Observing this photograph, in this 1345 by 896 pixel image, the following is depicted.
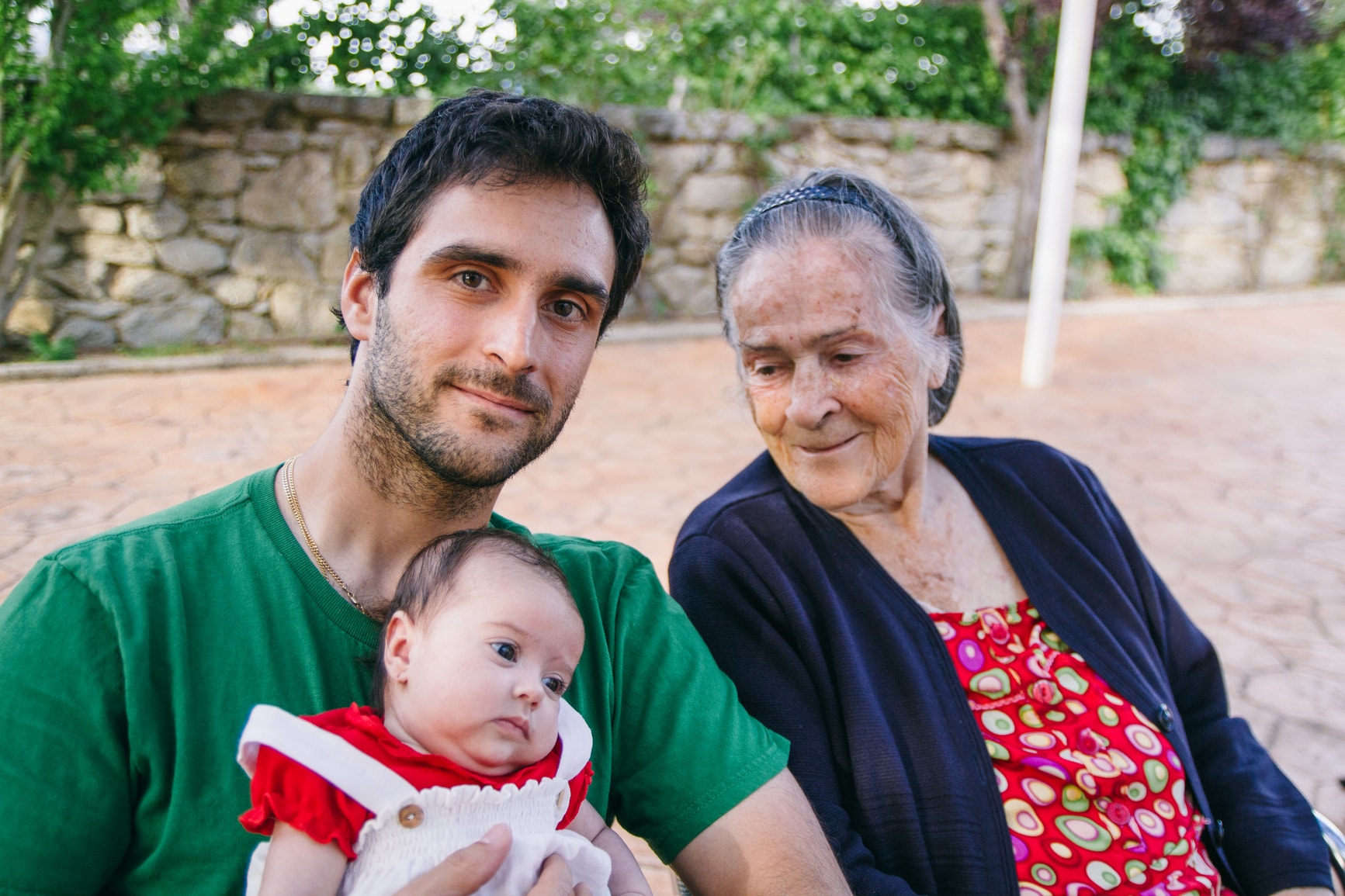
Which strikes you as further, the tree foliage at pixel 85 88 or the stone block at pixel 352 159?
the stone block at pixel 352 159

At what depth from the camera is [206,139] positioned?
7.54 meters

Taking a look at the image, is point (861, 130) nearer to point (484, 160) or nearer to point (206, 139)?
point (206, 139)

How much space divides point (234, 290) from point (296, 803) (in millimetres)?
7845

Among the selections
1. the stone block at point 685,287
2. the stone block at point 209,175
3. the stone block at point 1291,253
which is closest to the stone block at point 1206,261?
the stone block at point 1291,253

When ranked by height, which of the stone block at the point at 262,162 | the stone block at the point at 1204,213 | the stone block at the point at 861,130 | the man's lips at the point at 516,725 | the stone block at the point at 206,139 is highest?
the stone block at the point at 861,130

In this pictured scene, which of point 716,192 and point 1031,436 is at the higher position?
point 716,192

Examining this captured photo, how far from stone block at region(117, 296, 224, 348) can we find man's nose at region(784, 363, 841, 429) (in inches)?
292

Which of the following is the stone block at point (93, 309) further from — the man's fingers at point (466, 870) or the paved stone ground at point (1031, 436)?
the man's fingers at point (466, 870)

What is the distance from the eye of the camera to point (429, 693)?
3.67ft

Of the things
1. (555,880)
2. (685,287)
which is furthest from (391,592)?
(685,287)

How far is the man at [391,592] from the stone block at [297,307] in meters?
6.91

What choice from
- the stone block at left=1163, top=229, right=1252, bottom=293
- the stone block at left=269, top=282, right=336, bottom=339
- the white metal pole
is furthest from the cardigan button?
the stone block at left=1163, top=229, right=1252, bottom=293

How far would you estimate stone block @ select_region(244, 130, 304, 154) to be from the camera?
7.69 meters

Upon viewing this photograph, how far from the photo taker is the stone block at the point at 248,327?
7914mm
